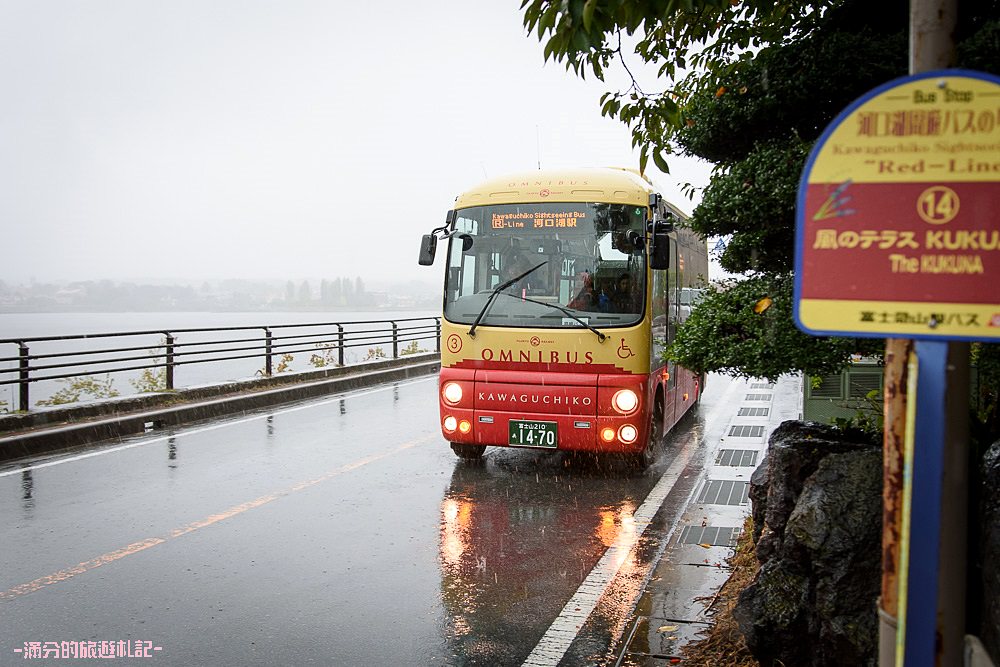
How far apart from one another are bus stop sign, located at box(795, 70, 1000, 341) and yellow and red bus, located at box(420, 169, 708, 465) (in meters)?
5.65

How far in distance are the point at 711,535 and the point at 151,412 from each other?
28.9ft

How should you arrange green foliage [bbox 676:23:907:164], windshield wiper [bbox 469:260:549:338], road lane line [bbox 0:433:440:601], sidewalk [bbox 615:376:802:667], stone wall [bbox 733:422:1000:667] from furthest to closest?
windshield wiper [bbox 469:260:549:338] < road lane line [bbox 0:433:440:601] < sidewalk [bbox 615:376:802:667] < green foliage [bbox 676:23:907:164] < stone wall [bbox 733:422:1000:667]

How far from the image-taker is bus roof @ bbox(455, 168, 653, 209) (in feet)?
27.0

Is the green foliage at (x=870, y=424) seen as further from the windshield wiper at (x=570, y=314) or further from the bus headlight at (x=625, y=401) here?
the windshield wiper at (x=570, y=314)

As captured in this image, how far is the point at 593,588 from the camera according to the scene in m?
5.36

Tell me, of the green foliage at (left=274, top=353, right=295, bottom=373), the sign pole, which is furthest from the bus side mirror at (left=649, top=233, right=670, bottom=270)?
the green foliage at (left=274, top=353, right=295, bottom=373)

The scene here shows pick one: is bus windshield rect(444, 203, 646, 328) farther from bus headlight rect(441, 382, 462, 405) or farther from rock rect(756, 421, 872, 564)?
rock rect(756, 421, 872, 564)

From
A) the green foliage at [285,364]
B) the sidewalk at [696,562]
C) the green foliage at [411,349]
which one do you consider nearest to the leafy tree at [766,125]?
the sidewalk at [696,562]

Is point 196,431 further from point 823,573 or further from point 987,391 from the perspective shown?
point 987,391

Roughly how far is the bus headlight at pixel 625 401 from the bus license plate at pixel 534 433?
64cm

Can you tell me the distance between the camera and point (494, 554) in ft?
19.9

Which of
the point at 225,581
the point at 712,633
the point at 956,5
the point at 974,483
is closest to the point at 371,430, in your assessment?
the point at 225,581

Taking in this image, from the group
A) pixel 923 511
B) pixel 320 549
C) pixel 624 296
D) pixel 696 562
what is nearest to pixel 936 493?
pixel 923 511

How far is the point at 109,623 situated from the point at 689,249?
918 cm
